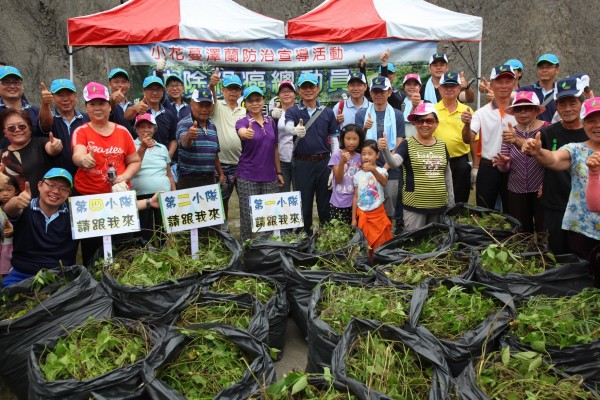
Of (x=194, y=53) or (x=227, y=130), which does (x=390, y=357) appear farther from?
(x=194, y=53)

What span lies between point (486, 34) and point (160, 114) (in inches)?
472

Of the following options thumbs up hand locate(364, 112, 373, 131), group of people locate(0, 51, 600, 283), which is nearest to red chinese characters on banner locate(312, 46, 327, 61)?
group of people locate(0, 51, 600, 283)

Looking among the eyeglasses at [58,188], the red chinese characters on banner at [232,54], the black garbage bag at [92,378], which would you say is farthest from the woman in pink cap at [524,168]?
the red chinese characters on banner at [232,54]

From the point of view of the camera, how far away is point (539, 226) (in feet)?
13.1

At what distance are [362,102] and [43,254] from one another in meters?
3.55

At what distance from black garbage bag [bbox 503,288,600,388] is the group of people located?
0.61 m

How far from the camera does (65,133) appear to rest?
405cm

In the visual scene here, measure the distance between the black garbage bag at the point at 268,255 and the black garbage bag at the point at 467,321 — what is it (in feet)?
4.03

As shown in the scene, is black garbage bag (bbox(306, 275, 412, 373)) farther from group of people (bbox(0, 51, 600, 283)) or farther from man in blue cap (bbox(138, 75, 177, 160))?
man in blue cap (bbox(138, 75, 177, 160))

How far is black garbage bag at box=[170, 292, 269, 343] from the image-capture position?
2.80 m

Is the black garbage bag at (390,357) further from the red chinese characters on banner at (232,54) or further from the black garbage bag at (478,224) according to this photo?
the red chinese characters on banner at (232,54)

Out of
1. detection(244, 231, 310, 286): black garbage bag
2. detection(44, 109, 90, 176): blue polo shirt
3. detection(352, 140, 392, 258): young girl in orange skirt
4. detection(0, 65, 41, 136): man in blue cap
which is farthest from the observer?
detection(352, 140, 392, 258): young girl in orange skirt

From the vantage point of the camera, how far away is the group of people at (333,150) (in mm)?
3453

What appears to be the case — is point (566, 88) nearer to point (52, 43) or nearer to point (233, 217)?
point (233, 217)
